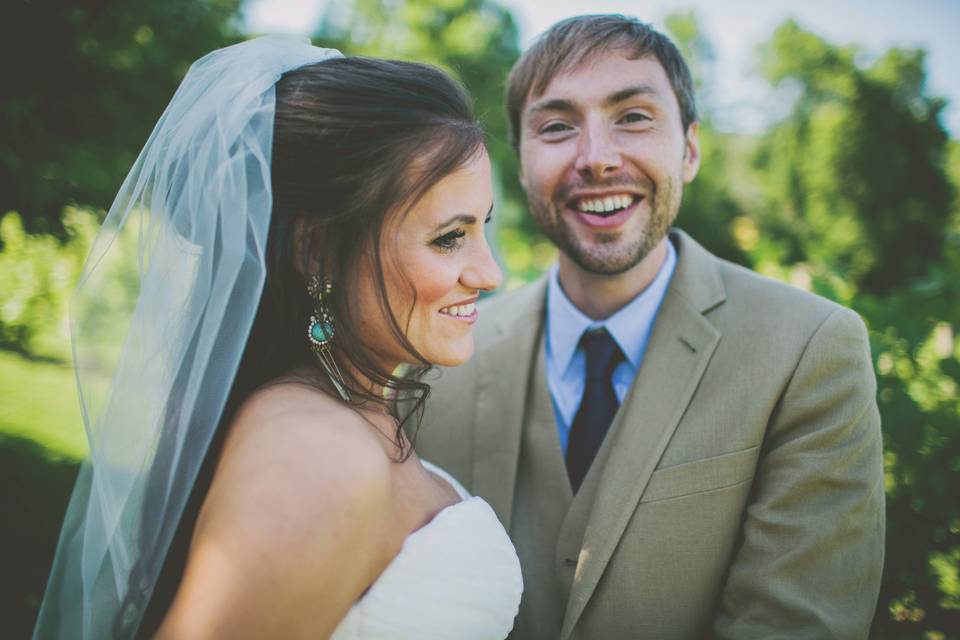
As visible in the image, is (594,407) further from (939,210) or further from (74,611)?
(939,210)

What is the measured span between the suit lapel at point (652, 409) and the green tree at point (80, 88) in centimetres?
292

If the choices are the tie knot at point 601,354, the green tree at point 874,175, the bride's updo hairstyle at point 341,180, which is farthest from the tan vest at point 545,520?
the green tree at point 874,175

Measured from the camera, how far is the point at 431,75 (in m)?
1.93

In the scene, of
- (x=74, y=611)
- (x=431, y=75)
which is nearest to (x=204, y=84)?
(x=431, y=75)

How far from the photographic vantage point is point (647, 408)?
228cm

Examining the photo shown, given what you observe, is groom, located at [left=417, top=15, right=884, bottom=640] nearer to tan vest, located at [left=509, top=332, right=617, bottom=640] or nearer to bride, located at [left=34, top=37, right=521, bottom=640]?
tan vest, located at [left=509, top=332, right=617, bottom=640]

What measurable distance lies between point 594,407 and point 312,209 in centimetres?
137

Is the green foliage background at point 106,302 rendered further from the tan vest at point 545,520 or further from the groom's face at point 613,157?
the tan vest at point 545,520

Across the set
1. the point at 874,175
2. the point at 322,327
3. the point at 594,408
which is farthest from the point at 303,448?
the point at 874,175

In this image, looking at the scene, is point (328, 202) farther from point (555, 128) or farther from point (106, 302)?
point (555, 128)

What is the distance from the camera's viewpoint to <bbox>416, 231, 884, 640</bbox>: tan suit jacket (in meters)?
1.96

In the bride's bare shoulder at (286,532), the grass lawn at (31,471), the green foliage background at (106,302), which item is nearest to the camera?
the bride's bare shoulder at (286,532)

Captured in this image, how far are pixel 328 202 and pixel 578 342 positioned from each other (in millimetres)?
1360

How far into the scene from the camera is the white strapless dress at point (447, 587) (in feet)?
4.92
